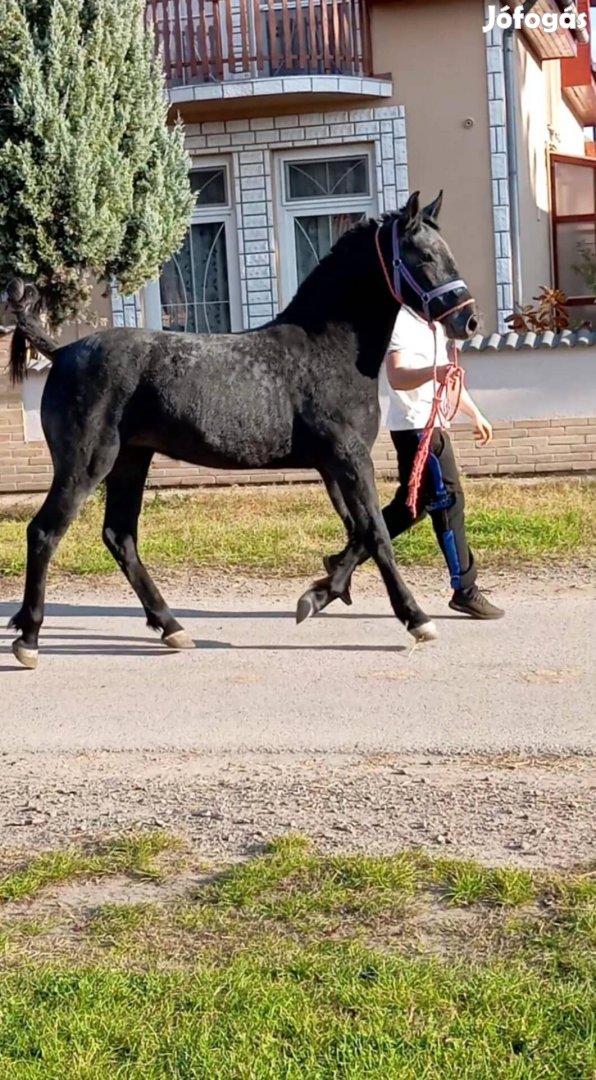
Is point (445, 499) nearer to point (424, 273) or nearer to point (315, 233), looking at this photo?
point (424, 273)

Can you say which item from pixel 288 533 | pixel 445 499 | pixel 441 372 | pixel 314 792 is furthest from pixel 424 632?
pixel 288 533

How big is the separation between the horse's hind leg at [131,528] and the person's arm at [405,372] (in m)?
1.30

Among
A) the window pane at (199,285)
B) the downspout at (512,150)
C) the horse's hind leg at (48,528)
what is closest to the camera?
the horse's hind leg at (48,528)

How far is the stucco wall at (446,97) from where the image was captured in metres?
16.4

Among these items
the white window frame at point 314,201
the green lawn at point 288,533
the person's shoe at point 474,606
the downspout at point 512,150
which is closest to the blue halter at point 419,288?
the person's shoe at point 474,606

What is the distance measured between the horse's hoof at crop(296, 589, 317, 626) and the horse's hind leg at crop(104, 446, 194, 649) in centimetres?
58

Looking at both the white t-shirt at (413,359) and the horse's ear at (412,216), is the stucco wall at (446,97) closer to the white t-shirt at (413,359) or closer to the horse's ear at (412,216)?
the white t-shirt at (413,359)

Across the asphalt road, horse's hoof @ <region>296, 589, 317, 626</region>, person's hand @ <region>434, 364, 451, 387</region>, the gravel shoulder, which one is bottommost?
the asphalt road

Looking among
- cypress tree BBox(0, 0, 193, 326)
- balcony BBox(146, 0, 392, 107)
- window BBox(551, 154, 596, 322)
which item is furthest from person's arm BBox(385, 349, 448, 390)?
window BBox(551, 154, 596, 322)

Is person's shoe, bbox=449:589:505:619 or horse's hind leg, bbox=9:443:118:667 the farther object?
person's shoe, bbox=449:589:505:619

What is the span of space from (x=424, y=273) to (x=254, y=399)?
990mm

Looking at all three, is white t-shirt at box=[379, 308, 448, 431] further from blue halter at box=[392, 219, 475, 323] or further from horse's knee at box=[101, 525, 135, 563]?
horse's knee at box=[101, 525, 135, 563]

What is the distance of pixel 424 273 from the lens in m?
6.49

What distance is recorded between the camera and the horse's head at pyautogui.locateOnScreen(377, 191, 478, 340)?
6453 millimetres
